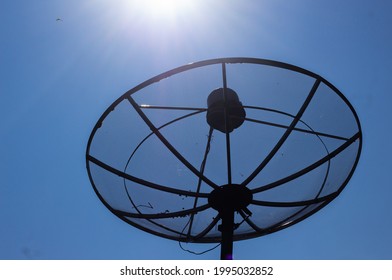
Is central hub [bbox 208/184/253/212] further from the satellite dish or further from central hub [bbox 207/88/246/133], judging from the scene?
central hub [bbox 207/88/246/133]

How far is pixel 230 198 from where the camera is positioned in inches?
210

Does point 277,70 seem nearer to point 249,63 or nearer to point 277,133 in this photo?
point 249,63

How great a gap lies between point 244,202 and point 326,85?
5.51ft

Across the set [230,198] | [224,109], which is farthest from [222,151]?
[230,198]

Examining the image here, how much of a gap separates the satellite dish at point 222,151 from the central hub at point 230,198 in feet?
0.04

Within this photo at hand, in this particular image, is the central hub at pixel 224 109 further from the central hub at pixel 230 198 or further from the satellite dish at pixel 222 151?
the central hub at pixel 230 198

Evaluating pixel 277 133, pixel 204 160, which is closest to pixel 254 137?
pixel 277 133

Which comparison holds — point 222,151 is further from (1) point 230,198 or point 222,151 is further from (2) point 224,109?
(1) point 230,198

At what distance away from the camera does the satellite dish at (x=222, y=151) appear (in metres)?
5.49

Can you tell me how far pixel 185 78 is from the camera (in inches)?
207

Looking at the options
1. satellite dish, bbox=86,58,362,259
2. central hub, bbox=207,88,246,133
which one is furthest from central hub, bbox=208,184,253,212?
central hub, bbox=207,88,246,133

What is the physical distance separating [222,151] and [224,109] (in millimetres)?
1015

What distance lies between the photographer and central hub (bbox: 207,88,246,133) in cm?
549

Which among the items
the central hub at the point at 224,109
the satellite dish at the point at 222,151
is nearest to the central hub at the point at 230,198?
the satellite dish at the point at 222,151
